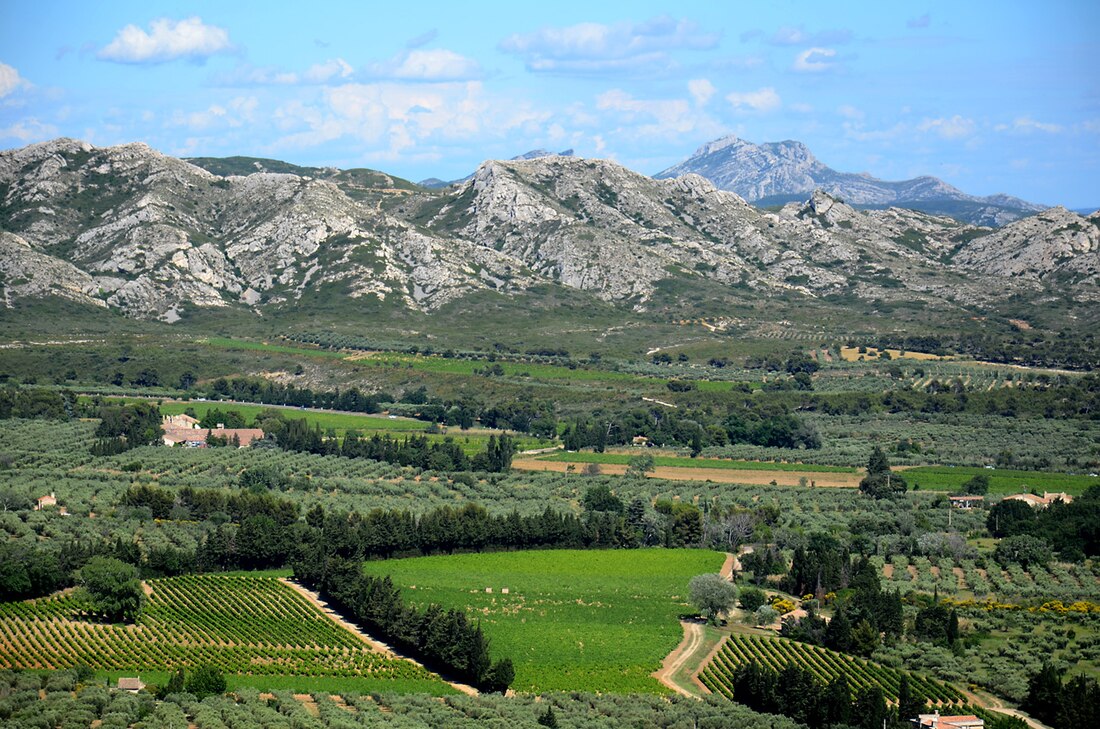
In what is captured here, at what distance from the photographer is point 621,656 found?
62469 mm

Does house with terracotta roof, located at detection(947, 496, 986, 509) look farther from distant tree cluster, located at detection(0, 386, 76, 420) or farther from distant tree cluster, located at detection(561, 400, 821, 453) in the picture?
distant tree cluster, located at detection(0, 386, 76, 420)

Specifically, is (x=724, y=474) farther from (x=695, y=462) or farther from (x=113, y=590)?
(x=113, y=590)

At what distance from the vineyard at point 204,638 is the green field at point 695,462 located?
4354 cm

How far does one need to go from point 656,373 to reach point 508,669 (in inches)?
3716

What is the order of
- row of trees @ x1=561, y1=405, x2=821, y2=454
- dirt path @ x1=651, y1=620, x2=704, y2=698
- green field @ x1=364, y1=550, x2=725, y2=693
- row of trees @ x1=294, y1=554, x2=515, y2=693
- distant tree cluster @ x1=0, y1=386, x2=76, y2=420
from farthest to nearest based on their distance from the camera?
distant tree cluster @ x1=0, y1=386, x2=76, y2=420, row of trees @ x1=561, y1=405, x2=821, y2=454, green field @ x1=364, y1=550, x2=725, y2=693, dirt path @ x1=651, y1=620, x2=704, y2=698, row of trees @ x1=294, y1=554, x2=515, y2=693

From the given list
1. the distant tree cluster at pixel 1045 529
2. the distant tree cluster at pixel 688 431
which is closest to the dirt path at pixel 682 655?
the distant tree cluster at pixel 1045 529

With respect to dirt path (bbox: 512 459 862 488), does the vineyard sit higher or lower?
lower

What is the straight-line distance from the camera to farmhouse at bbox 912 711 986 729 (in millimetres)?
51781

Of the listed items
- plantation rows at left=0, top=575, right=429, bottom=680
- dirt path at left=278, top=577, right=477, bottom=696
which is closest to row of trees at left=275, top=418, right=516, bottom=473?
dirt path at left=278, top=577, right=477, bottom=696

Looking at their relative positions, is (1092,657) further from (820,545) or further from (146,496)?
(146,496)

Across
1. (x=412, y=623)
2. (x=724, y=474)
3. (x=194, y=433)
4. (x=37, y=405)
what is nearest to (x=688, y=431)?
(x=724, y=474)

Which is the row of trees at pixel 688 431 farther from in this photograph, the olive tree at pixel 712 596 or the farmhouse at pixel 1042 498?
the olive tree at pixel 712 596

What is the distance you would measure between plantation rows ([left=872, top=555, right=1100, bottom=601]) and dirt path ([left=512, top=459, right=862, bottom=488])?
74.4 feet

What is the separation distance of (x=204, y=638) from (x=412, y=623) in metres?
8.44
